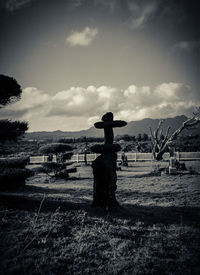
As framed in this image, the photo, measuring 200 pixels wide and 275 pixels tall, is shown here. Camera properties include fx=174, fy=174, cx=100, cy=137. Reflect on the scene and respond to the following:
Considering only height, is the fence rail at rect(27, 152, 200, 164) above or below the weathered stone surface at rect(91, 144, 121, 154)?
below

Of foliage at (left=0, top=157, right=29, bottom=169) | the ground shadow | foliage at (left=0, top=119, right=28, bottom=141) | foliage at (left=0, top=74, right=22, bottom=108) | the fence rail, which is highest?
foliage at (left=0, top=74, right=22, bottom=108)

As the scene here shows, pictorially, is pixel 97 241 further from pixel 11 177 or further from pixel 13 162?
pixel 13 162

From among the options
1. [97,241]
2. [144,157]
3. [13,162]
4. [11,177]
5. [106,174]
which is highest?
[106,174]

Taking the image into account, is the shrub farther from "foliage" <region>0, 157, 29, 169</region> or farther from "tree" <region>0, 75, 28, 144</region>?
"tree" <region>0, 75, 28, 144</region>

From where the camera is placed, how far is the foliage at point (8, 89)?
5648 millimetres

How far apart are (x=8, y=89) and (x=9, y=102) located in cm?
Answer: 55

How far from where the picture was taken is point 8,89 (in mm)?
5793

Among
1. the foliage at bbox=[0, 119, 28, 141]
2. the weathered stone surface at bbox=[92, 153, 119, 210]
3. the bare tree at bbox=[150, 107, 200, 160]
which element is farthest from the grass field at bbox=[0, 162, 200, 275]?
the bare tree at bbox=[150, 107, 200, 160]

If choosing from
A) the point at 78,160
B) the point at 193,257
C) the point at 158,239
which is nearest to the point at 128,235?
the point at 158,239

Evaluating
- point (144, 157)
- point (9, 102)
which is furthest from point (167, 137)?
point (9, 102)

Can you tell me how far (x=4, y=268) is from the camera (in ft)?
8.22

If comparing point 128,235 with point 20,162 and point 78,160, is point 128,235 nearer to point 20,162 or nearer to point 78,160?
point 20,162

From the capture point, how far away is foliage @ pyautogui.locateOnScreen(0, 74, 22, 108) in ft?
18.5

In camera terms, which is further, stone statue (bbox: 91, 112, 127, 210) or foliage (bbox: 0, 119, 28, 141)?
foliage (bbox: 0, 119, 28, 141)
